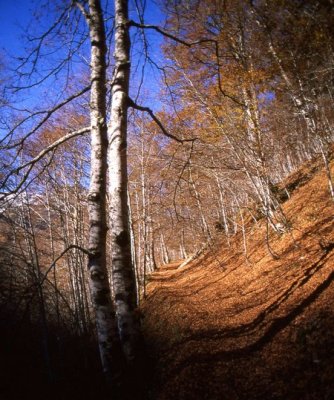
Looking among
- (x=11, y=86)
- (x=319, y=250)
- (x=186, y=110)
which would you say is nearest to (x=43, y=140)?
(x=186, y=110)

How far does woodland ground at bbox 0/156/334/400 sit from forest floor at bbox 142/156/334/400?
0.01m

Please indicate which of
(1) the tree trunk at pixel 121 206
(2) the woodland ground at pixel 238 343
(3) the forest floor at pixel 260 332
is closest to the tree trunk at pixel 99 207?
(1) the tree trunk at pixel 121 206

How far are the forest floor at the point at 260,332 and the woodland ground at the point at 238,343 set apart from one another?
0.01 m

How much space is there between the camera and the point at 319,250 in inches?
238

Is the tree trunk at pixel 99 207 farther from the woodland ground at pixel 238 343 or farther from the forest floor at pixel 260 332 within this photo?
the forest floor at pixel 260 332

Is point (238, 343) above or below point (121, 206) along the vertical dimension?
below

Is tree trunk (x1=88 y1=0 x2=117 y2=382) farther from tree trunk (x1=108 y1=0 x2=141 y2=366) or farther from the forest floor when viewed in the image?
the forest floor

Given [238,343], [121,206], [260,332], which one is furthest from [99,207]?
[260,332]

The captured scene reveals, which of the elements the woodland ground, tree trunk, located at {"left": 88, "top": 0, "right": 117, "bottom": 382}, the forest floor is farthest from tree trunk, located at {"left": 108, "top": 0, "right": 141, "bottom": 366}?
the forest floor

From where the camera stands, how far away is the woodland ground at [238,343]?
124 inches

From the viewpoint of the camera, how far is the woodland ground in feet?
10.3

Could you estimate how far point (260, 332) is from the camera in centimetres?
414

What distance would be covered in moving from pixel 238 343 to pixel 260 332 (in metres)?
0.36

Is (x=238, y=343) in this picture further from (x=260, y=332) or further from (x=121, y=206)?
(x=121, y=206)
